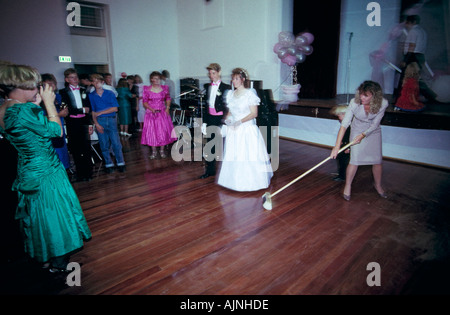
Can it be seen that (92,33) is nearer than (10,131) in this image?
No

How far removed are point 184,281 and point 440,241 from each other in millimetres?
2431

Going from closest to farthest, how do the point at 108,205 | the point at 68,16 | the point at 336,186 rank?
the point at 108,205 < the point at 336,186 < the point at 68,16

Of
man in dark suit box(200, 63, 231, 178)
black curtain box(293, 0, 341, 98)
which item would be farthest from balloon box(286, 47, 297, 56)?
man in dark suit box(200, 63, 231, 178)

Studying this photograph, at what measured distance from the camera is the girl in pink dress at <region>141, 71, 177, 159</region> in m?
5.14

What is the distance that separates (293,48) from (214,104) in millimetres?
2624

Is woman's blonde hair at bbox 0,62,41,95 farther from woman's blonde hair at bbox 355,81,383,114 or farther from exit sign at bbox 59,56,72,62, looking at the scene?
exit sign at bbox 59,56,72,62

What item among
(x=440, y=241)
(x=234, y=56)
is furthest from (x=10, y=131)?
(x=234, y=56)

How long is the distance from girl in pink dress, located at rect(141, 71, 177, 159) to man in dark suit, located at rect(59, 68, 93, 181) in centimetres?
109

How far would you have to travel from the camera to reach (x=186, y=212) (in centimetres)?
330

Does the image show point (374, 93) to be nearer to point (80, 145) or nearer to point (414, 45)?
point (414, 45)

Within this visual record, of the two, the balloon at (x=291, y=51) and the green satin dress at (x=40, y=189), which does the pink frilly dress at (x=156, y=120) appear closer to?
the balloon at (x=291, y=51)

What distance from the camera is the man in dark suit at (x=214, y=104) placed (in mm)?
4051

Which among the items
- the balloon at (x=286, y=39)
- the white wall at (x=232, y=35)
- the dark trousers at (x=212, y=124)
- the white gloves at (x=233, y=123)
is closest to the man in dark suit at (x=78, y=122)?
the dark trousers at (x=212, y=124)
